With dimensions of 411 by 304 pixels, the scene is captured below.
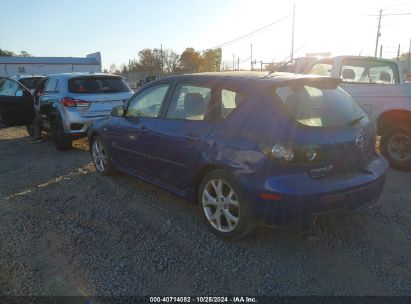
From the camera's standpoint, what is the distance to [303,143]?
2.94 meters

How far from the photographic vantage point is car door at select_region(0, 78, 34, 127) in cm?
888

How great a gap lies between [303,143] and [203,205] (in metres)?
1.27

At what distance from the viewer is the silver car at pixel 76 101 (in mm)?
7328

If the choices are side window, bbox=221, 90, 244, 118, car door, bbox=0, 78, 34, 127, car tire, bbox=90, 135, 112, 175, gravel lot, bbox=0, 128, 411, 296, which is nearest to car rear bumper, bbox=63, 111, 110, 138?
car tire, bbox=90, 135, 112, 175

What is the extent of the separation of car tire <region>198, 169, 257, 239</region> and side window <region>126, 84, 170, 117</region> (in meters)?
1.26

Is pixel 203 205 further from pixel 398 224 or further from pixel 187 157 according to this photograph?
pixel 398 224

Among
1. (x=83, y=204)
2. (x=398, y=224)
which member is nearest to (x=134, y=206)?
(x=83, y=204)

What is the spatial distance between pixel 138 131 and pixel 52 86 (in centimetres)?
469

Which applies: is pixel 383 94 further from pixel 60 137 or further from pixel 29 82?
pixel 29 82

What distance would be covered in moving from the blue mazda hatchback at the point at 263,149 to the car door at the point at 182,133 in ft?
0.04

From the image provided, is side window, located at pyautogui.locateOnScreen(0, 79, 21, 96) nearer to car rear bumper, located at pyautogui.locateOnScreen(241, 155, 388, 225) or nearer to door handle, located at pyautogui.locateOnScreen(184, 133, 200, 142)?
door handle, located at pyautogui.locateOnScreen(184, 133, 200, 142)

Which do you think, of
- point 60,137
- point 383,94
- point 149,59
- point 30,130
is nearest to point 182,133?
point 383,94

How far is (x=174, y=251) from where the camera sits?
11.0 ft

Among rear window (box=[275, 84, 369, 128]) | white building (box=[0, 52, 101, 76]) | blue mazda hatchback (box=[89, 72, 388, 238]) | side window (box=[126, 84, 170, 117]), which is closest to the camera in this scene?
blue mazda hatchback (box=[89, 72, 388, 238])
